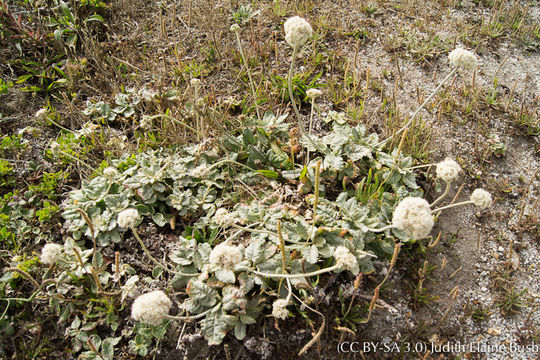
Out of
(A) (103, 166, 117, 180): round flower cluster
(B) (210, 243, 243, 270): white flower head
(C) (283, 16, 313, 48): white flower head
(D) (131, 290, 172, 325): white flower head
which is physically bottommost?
(D) (131, 290, 172, 325): white flower head

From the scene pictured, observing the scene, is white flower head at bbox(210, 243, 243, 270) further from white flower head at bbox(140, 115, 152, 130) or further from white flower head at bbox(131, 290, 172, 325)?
white flower head at bbox(140, 115, 152, 130)

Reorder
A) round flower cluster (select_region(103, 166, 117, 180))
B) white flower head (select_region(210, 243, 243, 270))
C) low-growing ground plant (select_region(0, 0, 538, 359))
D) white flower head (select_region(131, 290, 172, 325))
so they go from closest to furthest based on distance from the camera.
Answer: white flower head (select_region(131, 290, 172, 325)) < white flower head (select_region(210, 243, 243, 270)) < low-growing ground plant (select_region(0, 0, 538, 359)) < round flower cluster (select_region(103, 166, 117, 180))

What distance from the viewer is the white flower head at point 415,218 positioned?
209cm

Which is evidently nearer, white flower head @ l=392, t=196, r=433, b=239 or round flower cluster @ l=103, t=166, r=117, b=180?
white flower head @ l=392, t=196, r=433, b=239

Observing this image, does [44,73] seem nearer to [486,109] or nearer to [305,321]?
[305,321]

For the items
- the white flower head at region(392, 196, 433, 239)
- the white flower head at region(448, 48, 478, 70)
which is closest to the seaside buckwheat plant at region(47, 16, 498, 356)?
the white flower head at region(392, 196, 433, 239)

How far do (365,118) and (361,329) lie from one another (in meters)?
2.07

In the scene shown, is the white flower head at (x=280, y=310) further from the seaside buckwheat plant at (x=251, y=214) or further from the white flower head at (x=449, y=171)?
the white flower head at (x=449, y=171)

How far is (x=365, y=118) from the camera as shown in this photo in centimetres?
375

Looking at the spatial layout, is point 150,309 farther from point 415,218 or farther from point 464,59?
point 464,59

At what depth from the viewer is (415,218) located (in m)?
2.09

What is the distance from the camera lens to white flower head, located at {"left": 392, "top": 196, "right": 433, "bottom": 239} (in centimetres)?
209

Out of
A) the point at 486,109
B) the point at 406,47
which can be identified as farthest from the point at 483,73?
the point at 406,47

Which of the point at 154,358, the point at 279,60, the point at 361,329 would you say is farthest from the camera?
the point at 279,60
